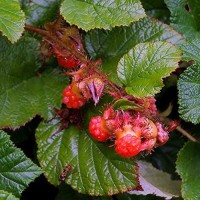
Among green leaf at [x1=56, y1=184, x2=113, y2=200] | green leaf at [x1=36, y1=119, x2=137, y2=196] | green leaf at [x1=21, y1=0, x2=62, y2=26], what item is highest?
green leaf at [x1=21, y1=0, x2=62, y2=26]

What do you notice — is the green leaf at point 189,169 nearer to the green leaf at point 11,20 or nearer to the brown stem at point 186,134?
the brown stem at point 186,134

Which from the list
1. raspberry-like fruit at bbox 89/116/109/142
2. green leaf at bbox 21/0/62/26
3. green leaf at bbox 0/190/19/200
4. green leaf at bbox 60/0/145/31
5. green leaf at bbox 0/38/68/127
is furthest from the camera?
green leaf at bbox 21/0/62/26

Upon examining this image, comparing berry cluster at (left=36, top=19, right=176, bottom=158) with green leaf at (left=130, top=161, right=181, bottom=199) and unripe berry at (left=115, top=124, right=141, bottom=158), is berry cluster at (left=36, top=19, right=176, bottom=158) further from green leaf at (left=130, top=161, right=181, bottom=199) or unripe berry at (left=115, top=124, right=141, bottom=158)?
green leaf at (left=130, top=161, right=181, bottom=199)

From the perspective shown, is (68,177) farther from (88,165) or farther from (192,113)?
(192,113)

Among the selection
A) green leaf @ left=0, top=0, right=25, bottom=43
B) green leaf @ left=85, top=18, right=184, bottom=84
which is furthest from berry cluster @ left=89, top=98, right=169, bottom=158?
green leaf @ left=0, top=0, right=25, bottom=43

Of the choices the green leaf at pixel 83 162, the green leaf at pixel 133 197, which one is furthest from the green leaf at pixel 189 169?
the green leaf at pixel 83 162
